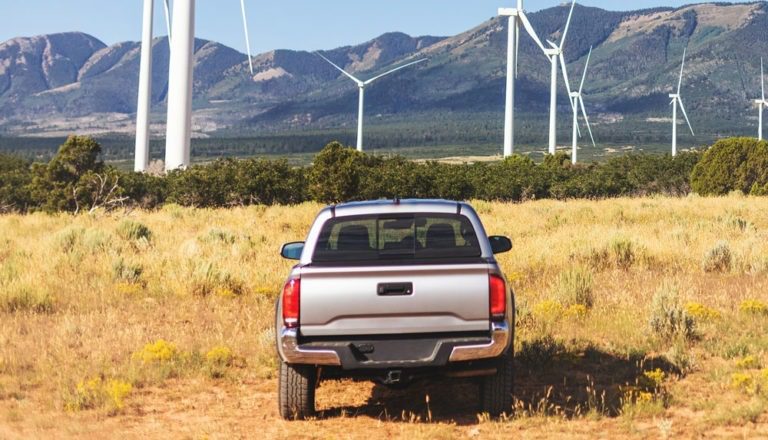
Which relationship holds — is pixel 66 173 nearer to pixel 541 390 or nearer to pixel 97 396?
pixel 97 396

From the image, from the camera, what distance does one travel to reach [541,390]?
31.6ft

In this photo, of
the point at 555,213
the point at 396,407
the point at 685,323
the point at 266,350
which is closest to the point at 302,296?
the point at 396,407

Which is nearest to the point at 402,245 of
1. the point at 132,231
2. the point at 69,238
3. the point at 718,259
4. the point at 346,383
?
the point at 346,383

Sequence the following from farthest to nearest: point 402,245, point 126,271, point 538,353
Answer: point 126,271
point 538,353
point 402,245

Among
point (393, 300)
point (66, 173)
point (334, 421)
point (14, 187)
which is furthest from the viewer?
point (14, 187)

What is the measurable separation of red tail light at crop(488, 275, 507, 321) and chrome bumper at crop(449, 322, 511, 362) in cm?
8

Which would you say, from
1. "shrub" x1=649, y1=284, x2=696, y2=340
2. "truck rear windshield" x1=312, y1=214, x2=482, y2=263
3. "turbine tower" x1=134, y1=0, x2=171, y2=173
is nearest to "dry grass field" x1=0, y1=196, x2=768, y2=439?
"shrub" x1=649, y1=284, x2=696, y2=340

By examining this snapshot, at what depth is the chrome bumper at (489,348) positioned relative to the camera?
25.5ft

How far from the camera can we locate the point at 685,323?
1165 cm

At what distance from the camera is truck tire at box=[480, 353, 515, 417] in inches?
331

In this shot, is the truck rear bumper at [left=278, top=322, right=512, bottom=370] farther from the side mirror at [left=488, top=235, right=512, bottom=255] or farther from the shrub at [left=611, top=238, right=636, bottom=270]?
the shrub at [left=611, top=238, right=636, bottom=270]

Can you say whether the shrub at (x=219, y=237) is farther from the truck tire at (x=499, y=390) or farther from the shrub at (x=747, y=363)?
the truck tire at (x=499, y=390)

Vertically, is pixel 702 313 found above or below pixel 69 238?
below

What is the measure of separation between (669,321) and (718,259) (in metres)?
6.88
